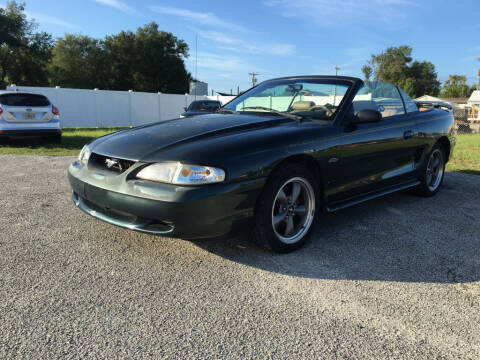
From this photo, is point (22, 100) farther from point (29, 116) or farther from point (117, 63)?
point (117, 63)

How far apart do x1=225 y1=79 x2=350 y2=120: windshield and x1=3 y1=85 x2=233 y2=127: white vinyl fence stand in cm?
1502

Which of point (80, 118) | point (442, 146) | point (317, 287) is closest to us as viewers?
point (317, 287)

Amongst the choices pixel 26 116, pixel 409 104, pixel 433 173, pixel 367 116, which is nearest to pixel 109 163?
pixel 367 116

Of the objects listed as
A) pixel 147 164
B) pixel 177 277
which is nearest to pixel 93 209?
pixel 147 164

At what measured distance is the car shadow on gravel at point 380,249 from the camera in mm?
2805

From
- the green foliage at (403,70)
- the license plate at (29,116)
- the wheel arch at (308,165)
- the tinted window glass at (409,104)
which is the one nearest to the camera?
the wheel arch at (308,165)

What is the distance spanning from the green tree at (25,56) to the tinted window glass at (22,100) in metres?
33.5

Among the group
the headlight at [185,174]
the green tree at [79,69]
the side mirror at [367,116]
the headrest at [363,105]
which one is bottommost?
the headlight at [185,174]

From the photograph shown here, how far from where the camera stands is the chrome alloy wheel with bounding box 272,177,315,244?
3062 mm

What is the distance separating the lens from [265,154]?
2.82m

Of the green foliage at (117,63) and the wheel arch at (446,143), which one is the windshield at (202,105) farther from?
the green foliage at (117,63)

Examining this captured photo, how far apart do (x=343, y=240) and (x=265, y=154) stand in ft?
3.88

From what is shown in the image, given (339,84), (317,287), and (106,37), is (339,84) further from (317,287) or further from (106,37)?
(106,37)

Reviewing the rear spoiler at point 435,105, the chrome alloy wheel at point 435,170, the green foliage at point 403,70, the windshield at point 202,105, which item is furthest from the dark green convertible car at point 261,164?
the green foliage at point 403,70
